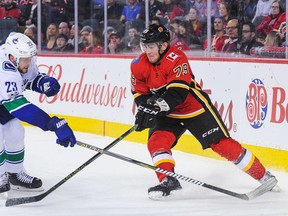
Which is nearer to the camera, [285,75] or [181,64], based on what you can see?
[181,64]

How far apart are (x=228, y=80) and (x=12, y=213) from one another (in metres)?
2.65

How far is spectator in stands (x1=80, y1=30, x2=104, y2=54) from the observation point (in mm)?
9352

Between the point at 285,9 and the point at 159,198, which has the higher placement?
the point at 285,9

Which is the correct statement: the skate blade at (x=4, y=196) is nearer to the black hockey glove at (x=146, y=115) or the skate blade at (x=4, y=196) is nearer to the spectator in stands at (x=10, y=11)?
the black hockey glove at (x=146, y=115)

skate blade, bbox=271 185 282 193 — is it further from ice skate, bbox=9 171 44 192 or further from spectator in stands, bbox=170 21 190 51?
spectator in stands, bbox=170 21 190 51

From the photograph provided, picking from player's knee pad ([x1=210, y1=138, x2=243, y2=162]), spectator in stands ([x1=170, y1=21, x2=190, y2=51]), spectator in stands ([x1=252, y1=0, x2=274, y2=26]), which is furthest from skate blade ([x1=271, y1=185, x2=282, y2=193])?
spectator in stands ([x1=170, y1=21, x2=190, y2=51])

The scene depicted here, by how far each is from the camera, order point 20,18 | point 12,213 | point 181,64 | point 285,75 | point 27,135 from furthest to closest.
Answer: point 20,18 → point 27,135 → point 285,75 → point 181,64 → point 12,213

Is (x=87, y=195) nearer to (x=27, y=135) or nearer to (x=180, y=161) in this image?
(x=180, y=161)

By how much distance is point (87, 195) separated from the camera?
17.6 feet

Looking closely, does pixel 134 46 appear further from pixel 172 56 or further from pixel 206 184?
pixel 206 184

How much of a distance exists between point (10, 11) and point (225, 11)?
3650mm

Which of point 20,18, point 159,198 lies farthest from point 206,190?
A: point 20,18

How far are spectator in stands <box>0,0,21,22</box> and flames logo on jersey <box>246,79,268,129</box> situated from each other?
4.51 meters

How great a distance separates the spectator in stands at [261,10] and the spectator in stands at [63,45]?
2953mm
